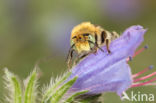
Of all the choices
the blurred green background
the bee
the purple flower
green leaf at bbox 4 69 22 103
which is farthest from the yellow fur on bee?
the blurred green background

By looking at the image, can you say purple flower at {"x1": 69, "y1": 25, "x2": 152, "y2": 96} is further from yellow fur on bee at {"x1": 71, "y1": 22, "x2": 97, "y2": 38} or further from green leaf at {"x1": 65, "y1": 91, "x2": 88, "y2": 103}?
yellow fur on bee at {"x1": 71, "y1": 22, "x2": 97, "y2": 38}

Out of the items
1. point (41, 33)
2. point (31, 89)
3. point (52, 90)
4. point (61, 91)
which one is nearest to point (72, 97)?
point (61, 91)

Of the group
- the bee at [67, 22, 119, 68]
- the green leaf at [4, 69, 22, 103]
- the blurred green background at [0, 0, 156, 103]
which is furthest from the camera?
the blurred green background at [0, 0, 156, 103]

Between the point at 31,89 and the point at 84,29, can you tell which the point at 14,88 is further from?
the point at 84,29

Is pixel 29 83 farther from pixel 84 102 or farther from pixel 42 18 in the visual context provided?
pixel 42 18

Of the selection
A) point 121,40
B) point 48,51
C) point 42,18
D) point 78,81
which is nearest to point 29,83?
point 78,81

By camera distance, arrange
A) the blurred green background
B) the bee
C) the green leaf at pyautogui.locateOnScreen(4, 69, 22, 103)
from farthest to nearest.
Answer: the blurred green background, the green leaf at pyautogui.locateOnScreen(4, 69, 22, 103), the bee

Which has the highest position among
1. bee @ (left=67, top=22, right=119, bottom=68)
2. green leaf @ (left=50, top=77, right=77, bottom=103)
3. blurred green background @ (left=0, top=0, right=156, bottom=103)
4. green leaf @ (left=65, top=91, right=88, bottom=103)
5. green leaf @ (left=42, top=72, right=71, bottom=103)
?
blurred green background @ (left=0, top=0, right=156, bottom=103)
